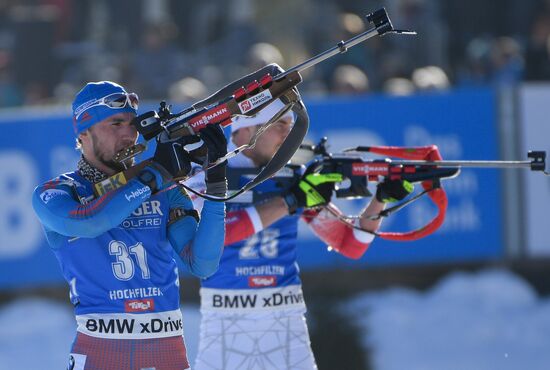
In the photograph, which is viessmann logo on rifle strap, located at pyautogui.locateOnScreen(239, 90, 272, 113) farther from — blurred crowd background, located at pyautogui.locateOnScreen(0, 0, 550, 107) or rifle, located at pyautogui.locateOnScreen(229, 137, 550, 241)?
blurred crowd background, located at pyautogui.locateOnScreen(0, 0, 550, 107)

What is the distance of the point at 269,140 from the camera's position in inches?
245

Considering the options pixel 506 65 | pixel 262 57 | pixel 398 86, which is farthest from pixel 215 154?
pixel 506 65

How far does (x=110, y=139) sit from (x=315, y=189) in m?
1.32

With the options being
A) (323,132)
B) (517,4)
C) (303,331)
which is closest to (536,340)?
(323,132)

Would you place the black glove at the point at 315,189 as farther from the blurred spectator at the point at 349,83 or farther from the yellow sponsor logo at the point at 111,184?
the blurred spectator at the point at 349,83

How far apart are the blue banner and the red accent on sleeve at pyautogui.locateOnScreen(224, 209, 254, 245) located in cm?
372

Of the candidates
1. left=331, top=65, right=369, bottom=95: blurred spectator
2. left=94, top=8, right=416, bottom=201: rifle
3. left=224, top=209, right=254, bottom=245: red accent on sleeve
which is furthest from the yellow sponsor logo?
left=331, top=65, right=369, bottom=95: blurred spectator

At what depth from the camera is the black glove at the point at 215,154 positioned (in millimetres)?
4777

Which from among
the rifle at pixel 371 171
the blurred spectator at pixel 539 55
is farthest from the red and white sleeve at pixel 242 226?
the blurred spectator at pixel 539 55

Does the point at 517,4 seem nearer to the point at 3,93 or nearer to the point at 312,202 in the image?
the point at 3,93

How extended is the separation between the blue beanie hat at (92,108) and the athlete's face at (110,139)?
0.8 inches

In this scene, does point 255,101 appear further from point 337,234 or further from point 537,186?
point 537,186

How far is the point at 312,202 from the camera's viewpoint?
19.6 feet

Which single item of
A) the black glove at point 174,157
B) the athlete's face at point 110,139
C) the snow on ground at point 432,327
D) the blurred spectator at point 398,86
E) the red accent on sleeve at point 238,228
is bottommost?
the black glove at point 174,157
